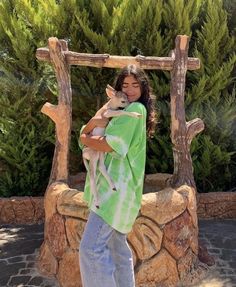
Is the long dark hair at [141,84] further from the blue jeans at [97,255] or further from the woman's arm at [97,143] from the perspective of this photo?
the blue jeans at [97,255]

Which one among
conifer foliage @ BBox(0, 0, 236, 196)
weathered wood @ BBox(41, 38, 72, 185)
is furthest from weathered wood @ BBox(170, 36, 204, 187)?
conifer foliage @ BBox(0, 0, 236, 196)

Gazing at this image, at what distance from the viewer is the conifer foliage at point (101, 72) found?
5566mm

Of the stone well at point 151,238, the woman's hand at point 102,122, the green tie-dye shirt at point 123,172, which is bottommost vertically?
the stone well at point 151,238

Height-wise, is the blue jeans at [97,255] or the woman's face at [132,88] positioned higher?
the woman's face at [132,88]

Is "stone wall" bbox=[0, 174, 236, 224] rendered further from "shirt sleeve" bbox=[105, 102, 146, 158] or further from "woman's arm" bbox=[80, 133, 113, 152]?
"shirt sleeve" bbox=[105, 102, 146, 158]

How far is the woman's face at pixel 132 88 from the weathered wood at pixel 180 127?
1634mm

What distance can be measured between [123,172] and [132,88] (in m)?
0.53

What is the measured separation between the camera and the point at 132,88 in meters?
2.78

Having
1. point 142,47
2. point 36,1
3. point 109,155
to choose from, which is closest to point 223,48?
point 142,47

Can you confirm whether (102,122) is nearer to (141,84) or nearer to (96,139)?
(96,139)

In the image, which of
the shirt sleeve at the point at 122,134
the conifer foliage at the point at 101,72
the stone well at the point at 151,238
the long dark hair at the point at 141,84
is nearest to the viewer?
the shirt sleeve at the point at 122,134

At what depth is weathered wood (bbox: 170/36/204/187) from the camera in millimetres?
4324

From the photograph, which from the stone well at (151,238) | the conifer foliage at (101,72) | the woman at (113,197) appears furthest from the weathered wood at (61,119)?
the woman at (113,197)

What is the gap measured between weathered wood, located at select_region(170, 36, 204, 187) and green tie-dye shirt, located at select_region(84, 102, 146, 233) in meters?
1.70
